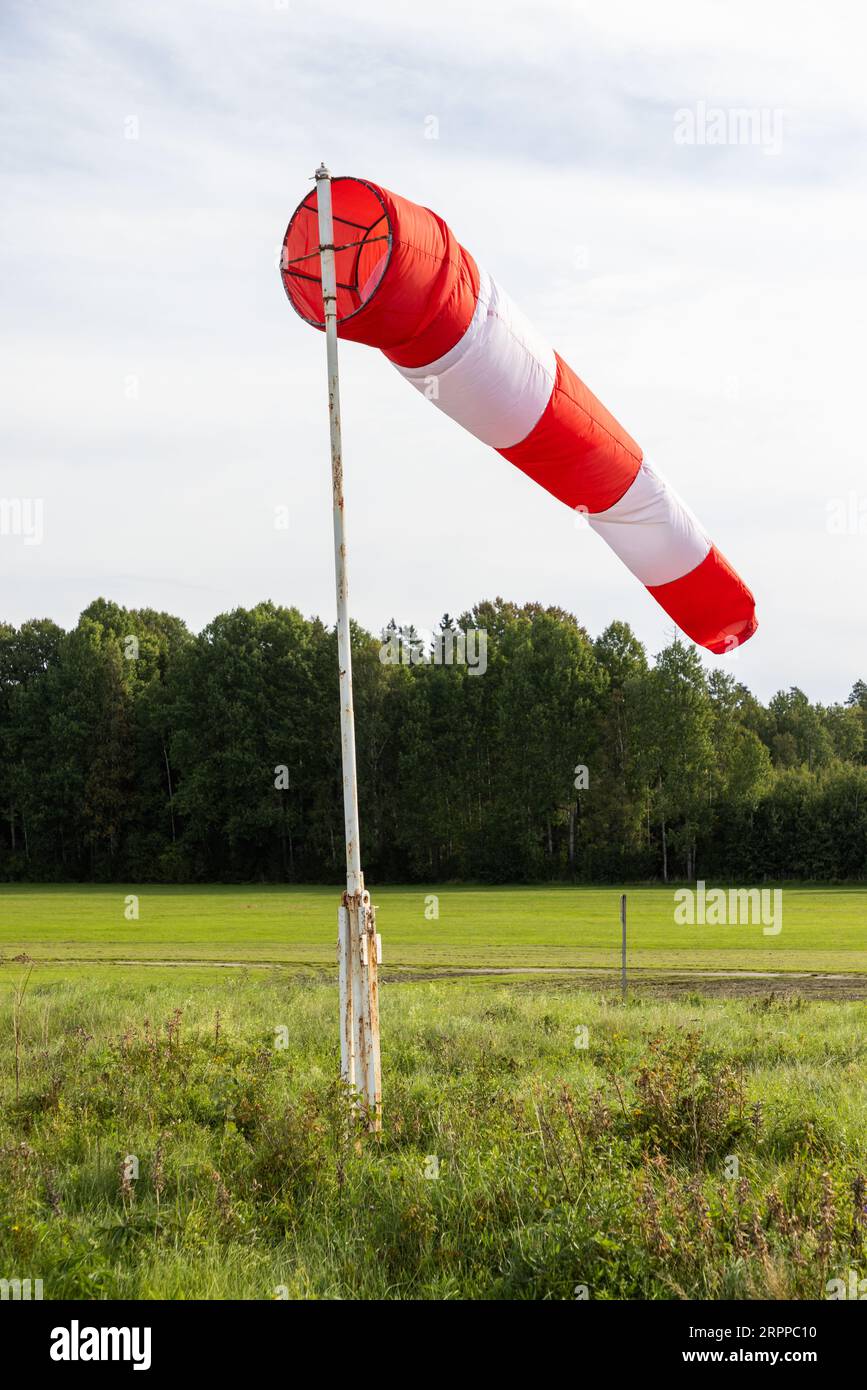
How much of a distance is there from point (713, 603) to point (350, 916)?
13.5ft

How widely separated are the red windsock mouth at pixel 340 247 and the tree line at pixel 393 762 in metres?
59.5

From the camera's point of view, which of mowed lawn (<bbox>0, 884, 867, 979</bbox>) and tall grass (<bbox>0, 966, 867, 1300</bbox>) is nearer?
tall grass (<bbox>0, 966, 867, 1300</bbox>)

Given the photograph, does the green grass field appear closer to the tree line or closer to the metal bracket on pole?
the metal bracket on pole

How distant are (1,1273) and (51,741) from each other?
7555 cm

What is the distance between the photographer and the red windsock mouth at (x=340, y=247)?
8.02m

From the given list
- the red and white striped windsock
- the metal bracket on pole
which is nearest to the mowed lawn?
the red and white striped windsock

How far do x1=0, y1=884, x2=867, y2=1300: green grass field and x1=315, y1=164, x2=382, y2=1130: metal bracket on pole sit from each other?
0.29 meters

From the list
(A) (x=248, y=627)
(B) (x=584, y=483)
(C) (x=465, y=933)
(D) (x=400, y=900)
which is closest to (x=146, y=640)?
(A) (x=248, y=627)

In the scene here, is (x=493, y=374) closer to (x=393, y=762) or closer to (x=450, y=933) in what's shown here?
(x=450, y=933)

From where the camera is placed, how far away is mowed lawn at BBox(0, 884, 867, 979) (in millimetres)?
24625

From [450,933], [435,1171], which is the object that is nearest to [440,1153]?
[435,1171]

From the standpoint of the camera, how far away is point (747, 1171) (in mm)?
6738
